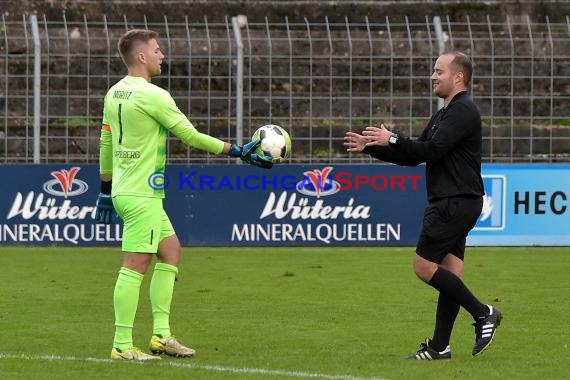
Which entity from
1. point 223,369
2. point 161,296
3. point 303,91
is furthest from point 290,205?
point 223,369

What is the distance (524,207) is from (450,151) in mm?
11256

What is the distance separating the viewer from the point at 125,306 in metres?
8.16

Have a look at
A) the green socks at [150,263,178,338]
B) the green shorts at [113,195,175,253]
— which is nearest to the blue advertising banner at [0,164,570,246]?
the green socks at [150,263,178,338]

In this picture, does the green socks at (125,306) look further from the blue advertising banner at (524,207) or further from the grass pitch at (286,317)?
the blue advertising banner at (524,207)

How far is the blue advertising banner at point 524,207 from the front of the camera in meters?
19.1

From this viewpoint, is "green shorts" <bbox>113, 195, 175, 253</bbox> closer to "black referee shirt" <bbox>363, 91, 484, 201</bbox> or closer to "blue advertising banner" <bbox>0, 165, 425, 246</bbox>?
"black referee shirt" <bbox>363, 91, 484, 201</bbox>

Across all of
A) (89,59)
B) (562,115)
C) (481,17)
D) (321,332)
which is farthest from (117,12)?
(321,332)

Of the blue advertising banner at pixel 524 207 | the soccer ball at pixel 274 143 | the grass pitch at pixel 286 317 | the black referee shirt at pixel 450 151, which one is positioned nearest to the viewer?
the grass pitch at pixel 286 317

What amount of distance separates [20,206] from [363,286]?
22.1ft

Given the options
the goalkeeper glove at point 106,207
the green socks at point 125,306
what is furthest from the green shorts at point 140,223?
the goalkeeper glove at point 106,207

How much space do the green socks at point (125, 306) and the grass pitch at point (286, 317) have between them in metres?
0.16

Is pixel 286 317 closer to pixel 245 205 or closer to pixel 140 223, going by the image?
pixel 140 223

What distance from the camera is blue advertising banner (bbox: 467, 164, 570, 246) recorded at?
1909 cm

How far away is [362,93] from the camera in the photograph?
21.1 meters
